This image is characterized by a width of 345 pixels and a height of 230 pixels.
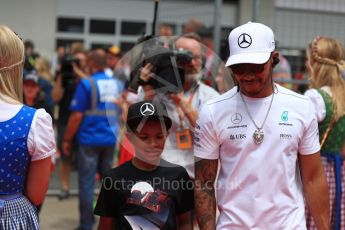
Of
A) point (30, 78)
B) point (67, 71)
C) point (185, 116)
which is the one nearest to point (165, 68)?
point (185, 116)

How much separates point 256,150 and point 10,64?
1245 mm

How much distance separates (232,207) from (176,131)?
120 cm

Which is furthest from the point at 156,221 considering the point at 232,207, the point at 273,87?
the point at 273,87

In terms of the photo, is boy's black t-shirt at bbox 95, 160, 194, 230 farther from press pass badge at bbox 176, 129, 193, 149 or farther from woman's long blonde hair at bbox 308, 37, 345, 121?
woman's long blonde hair at bbox 308, 37, 345, 121

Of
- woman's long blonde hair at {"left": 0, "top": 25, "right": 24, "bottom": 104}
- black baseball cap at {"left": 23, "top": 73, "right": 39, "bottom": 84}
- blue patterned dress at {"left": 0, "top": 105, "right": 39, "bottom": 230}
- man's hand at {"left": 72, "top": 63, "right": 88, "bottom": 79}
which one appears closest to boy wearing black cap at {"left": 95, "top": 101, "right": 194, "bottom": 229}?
blue patterned dress at {"left": 0, "top": 105, "right": 39, "bottom": 230}

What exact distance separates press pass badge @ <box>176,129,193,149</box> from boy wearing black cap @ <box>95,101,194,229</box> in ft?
2.78

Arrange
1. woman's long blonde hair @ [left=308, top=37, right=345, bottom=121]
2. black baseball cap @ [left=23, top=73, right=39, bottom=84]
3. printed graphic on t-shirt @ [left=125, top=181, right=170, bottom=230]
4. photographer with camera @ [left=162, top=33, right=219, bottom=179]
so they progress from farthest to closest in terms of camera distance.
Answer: black baseball cap @ [left=23, top=73, right=39, bottom=84]
woman's long blonde hair @ [left=308, top=37, right=345, bottom=121]
photographer with camera @ [left=162, top=33, right=219, bottom=179]
printed graphic on t-shirt @ [left=125, top=181, right=170, bottom=230]

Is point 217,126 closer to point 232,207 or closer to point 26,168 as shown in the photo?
point 232,207

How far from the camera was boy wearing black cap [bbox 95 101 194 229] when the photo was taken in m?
2.94

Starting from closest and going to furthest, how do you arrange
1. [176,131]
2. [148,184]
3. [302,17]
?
1. [148,184]
2. [176,131]
3. [302,17]

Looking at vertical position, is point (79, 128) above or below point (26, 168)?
below

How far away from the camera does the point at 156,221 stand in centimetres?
296

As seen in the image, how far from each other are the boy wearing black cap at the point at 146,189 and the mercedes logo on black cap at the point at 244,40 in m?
0.59

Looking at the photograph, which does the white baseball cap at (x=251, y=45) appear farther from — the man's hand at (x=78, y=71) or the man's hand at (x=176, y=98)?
the man's hand at (x=78, y=71)
